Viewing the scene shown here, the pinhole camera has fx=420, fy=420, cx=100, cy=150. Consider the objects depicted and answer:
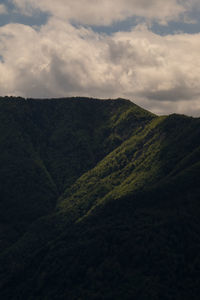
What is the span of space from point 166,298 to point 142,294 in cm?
1139

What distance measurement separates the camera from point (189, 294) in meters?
200

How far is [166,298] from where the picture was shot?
198 m

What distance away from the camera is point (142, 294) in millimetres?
199500

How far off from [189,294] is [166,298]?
11338 millimetres

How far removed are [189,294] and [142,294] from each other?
2240 centimetres
